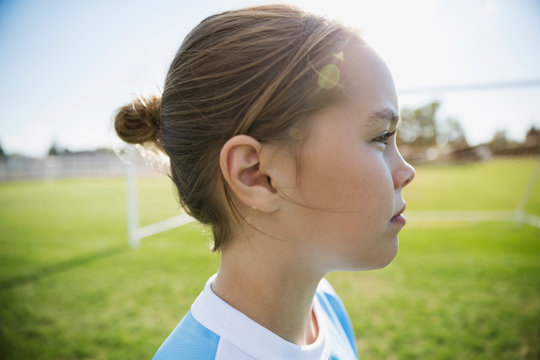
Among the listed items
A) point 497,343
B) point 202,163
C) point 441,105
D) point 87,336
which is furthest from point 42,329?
point 441,105

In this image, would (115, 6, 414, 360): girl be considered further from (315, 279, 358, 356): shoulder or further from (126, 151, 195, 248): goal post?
(126, 151, 195, 248): goal post

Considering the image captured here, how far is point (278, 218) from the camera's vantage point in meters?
0.76

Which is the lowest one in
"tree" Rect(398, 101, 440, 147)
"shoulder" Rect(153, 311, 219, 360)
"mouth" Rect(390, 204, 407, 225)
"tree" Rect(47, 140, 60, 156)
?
"tree" Rect(47, 140, 60, 156)

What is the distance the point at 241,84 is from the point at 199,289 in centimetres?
368

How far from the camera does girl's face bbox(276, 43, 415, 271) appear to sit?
685 millimetres

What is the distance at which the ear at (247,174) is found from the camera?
69 cm

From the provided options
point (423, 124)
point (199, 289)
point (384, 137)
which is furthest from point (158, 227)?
point (384, 137)

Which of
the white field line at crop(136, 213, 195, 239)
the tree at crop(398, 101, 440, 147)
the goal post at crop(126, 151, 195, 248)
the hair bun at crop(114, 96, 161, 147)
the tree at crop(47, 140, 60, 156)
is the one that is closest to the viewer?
the hair bun at crop(114, 96, 161, 147)

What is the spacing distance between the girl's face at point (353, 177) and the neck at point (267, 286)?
8 centimetres

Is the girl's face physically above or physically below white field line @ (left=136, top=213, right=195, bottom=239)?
above

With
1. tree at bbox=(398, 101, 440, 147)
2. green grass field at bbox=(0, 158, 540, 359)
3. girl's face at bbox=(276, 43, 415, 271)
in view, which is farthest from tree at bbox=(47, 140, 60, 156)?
girl's face at bbox=(276, 43, 415, 271)

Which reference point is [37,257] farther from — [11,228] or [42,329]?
[11,228]

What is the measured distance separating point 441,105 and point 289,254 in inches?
306

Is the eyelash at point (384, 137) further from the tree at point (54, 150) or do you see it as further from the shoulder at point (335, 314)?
the tree at point (54, 150)
